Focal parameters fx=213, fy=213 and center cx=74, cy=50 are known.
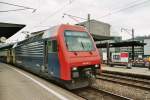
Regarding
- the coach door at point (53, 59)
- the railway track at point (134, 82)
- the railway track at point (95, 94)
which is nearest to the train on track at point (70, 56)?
the coach door at point (53, 59)

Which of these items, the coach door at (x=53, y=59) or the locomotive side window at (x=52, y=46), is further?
the locomotive side window at (x=52, y=46)

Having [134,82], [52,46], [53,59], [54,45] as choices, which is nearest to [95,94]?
[53,59]

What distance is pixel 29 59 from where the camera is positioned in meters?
16.0

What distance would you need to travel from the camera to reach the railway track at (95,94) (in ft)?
28.8

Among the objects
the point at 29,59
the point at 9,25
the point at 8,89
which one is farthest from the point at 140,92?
the point at 9,25

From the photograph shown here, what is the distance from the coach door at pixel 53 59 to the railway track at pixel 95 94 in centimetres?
131

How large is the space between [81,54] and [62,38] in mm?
1173

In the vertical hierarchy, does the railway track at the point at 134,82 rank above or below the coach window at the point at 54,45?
below

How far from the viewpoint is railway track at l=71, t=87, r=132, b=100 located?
8.78m

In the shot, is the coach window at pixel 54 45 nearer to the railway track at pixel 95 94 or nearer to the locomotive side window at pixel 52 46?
the locomotive side window at pixel 52 46

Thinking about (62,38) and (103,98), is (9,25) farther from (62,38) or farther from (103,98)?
(103,98)

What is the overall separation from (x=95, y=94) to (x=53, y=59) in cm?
267

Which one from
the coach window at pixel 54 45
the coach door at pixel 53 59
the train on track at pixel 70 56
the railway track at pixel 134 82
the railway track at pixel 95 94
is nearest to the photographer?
the railway track at pixel 95 94

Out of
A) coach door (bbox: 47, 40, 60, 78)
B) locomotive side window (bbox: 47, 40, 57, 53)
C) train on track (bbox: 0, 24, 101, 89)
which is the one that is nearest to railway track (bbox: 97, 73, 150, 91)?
train on track (bbox: 0, 24, 101, 89)
